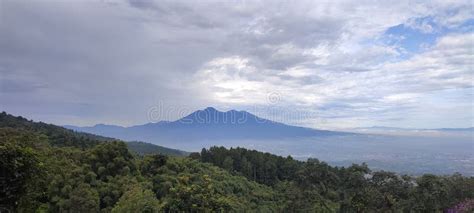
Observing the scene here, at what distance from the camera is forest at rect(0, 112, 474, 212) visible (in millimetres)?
8102

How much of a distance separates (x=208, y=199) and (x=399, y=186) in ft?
28.8

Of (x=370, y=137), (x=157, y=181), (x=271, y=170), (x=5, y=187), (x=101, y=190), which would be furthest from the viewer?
(x=370, y=137)

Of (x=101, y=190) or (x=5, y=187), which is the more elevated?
(x=5, y=187)

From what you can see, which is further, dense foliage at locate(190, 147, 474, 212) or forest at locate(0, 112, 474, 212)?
dense foliage at locate(190, 147, 474, 212)

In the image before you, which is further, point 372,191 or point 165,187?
point 165,187

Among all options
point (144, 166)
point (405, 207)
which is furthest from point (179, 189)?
point (144, 166)

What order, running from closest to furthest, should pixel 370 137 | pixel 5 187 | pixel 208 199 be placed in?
pixel 5 187 → pixel 208 199 → pixel 370 137

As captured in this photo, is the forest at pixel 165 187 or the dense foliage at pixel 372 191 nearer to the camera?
the forest at pixel 165 187

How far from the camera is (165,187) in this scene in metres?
21.5

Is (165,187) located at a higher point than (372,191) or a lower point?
lower

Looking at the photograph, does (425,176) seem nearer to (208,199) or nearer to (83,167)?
(208,199)

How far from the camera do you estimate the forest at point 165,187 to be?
810 centimetres

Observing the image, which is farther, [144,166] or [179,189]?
[144,166]

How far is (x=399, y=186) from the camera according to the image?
1639 centimetres
